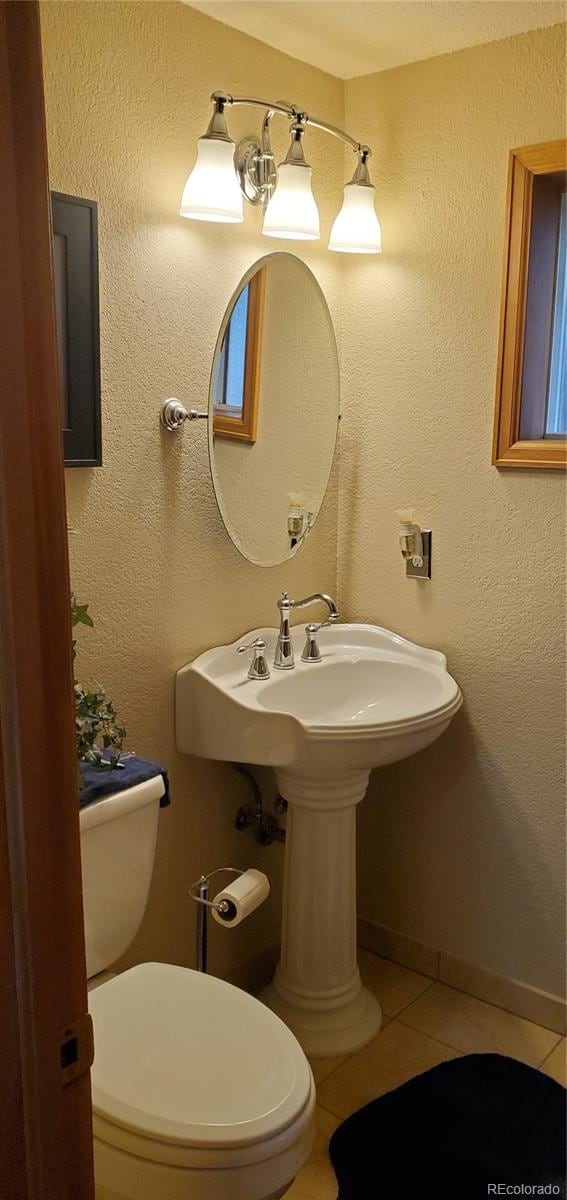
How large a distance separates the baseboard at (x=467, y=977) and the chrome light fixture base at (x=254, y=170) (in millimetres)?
1871

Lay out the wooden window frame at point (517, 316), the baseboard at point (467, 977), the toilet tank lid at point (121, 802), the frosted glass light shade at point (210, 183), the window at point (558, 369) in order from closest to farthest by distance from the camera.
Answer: the toilet tank lid at point (121, 802), the frosted glass light shade at point (210, 183), the wooden window frame at point (517, 316), the window at point (558, 369), the baseboard at point (467, 977)

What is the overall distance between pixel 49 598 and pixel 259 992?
1956mm

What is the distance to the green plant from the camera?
1.61m

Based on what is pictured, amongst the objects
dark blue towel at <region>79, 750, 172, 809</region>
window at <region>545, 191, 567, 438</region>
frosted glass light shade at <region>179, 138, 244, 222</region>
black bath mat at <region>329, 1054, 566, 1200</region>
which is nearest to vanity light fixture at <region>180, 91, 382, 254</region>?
frosted glass light shade at <region>179, 138, 244, 222</region>

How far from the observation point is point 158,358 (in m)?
1.87

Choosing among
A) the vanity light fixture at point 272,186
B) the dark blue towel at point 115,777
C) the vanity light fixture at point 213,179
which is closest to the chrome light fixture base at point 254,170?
the vanity light fixture at point 272,186

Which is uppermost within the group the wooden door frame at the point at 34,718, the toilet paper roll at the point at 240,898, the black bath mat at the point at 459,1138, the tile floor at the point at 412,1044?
the wooden door frame at the point at 34,718

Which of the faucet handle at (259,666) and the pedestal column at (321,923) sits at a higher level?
the faucet handle at (259,666)

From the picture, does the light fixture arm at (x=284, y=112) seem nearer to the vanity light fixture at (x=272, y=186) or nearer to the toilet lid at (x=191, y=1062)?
the vanity light fixture at (x=272, y=186)

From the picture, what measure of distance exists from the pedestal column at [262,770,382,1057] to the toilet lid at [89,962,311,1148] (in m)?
0.55

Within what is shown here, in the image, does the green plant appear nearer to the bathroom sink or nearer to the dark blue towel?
the dark blue towel

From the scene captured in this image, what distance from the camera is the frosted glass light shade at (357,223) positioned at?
2111mm

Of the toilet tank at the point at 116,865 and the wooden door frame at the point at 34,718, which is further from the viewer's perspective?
the toilet tank at the point at 116,865

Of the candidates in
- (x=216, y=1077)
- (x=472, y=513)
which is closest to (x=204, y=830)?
(x=216, y=1077)
